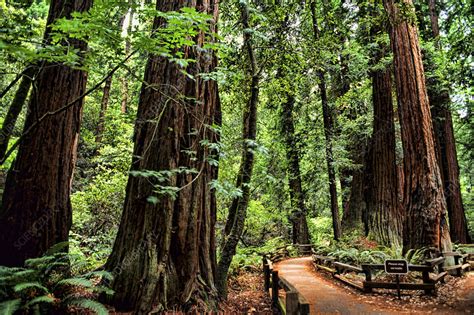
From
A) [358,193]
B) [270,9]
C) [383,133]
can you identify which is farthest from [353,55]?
[270,9]

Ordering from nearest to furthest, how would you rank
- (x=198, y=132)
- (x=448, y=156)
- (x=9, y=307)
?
1. (x=9, y=307)
2. (x=198, y=132)
3. (x=448, y=156)

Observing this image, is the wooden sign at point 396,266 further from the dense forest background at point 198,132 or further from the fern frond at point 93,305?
the fern frond at point 93,305

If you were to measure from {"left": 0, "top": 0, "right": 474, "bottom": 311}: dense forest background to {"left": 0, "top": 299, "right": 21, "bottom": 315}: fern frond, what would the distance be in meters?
1.51

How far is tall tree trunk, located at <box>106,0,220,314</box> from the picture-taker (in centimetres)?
533

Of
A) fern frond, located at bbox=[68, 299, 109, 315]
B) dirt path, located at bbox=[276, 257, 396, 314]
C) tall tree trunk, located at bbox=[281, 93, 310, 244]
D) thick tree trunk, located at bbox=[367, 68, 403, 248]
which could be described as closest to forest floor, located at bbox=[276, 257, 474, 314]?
dirt path, located at bbox=[276, 257, 396, 314]

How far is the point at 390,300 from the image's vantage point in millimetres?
8219

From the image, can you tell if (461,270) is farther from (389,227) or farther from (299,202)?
(299,202)

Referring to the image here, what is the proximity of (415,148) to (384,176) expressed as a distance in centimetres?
391

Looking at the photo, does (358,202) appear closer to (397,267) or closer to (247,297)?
(397,267)

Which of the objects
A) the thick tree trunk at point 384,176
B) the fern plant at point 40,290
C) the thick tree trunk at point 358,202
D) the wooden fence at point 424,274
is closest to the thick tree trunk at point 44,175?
the fern plant at point 40,290

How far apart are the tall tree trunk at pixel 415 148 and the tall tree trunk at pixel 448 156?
23.9ft

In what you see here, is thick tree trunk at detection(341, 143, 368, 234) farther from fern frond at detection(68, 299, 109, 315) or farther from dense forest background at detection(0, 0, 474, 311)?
fern frond at detection(68, 299, 109, 315)

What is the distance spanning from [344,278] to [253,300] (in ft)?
12.9

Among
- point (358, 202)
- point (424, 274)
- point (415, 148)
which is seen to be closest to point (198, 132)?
point (424, 274)
